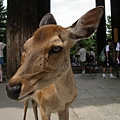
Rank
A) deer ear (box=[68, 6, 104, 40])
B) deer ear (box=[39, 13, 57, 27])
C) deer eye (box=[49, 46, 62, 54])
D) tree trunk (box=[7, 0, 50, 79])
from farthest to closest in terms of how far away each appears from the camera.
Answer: tree trunk (box=[7, 0, 50, 79])
deer ear (box=[39, 13, 57, 27])
deer ear (box=[68, 6, 104, 40])
deer eye (box=[49, 46, 62, 54])

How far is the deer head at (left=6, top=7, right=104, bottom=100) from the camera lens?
1.82m

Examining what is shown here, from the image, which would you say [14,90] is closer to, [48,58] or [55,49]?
[48,58]

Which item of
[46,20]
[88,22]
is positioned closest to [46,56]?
[88,22]

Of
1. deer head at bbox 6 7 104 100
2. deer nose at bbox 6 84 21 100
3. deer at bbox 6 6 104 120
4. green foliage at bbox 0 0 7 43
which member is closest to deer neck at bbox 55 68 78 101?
deer at bbox 6 6 104 120

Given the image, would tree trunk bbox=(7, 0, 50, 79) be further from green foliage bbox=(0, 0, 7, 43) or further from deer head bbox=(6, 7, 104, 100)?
green foliage bbox=(0, 0, 7, 43)

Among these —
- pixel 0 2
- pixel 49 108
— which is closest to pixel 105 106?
pixel 49 108

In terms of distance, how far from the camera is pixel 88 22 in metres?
2.21

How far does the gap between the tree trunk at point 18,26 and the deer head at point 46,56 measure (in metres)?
5.78

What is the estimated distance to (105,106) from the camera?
492 centimetres

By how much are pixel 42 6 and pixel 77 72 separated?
4.68m

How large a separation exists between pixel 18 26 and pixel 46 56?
6.18m

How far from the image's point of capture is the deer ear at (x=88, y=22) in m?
2.20

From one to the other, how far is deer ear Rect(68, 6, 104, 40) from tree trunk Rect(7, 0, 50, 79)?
5800 mm

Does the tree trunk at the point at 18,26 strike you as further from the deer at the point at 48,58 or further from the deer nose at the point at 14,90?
the deer nose at the point at 14,90
